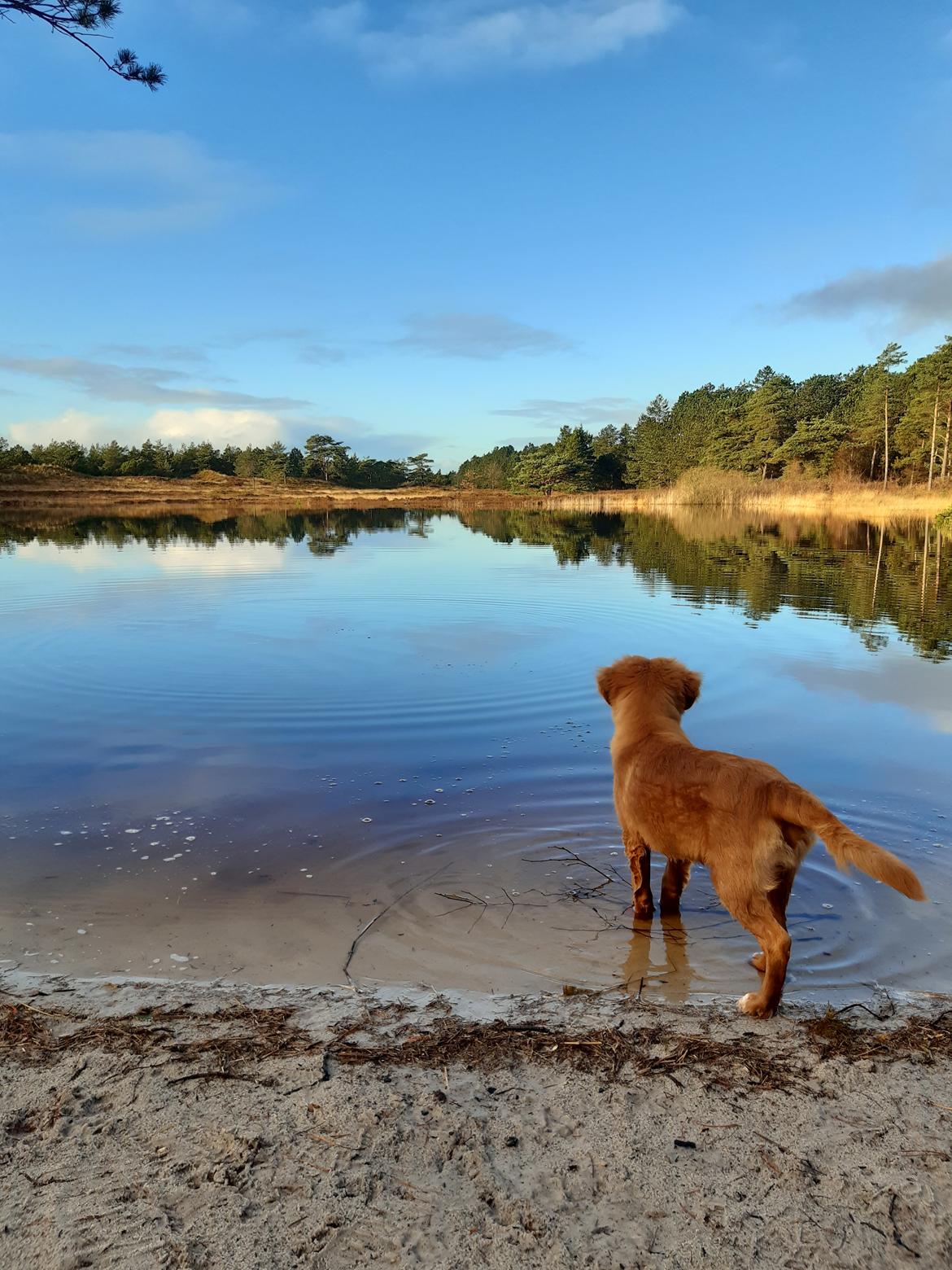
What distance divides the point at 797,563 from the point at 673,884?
25.3 m

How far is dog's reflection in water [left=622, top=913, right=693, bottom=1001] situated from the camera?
4312mm

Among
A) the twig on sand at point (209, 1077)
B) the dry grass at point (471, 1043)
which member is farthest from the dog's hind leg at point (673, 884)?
the twig on sand at point (209, 1077)

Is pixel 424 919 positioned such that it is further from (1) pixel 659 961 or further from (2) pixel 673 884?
(2) pixel 673 884

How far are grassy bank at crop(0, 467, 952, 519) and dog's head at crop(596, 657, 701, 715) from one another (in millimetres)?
49411

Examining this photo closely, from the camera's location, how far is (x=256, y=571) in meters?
26.5

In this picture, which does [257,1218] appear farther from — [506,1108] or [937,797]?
[937,797]

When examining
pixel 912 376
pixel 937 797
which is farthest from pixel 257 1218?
pixel 912 376

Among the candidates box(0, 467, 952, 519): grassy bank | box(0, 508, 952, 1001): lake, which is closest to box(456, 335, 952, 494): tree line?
box(0, 467, 952, 519): grassy bank

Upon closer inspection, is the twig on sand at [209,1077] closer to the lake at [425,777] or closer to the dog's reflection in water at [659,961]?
the lake at [425,777]

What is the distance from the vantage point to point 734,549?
33.9 m

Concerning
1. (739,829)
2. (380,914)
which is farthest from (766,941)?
(380,914)

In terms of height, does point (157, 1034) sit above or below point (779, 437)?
below

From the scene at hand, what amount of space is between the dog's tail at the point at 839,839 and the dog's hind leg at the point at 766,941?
465 millimetres

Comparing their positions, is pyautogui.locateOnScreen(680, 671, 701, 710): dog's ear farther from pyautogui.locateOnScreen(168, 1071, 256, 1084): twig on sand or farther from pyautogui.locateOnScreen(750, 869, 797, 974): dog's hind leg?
pyautogui.locateOnScreen(168, 1071, 256, 1084): twig on sand
